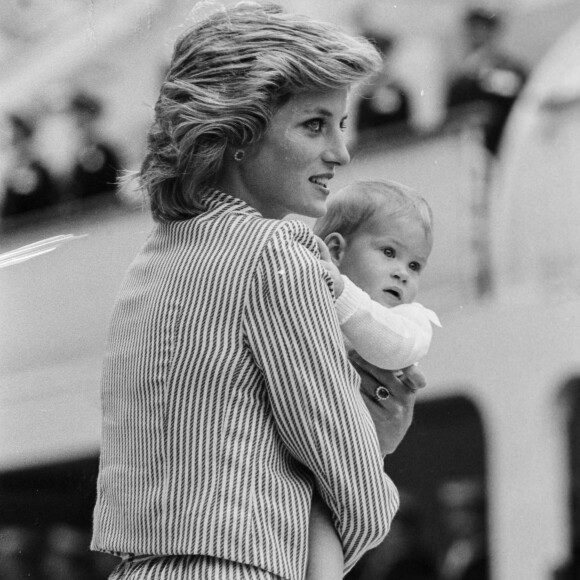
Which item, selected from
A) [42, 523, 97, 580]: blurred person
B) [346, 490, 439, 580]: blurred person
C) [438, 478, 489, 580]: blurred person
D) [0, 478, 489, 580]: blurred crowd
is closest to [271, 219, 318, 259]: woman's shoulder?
[42, 523, 97, 580]: blurred person

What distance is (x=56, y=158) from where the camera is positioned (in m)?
2.53

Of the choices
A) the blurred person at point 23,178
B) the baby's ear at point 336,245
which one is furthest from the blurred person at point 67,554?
the baby's ear at point 336,245

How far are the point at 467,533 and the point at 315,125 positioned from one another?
11.4 ft

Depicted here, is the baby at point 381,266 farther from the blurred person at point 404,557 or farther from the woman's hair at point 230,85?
the blurred person at point 404,557

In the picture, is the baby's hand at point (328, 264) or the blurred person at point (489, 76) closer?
the baby's hand at point (328, 264)

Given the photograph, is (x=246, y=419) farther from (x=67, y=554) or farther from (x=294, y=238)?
(x=67, y=554)

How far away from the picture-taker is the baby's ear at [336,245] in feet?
5.31

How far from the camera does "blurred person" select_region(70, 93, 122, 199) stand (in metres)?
2.45

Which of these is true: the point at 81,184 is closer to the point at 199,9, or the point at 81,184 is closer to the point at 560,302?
the point at 199,9

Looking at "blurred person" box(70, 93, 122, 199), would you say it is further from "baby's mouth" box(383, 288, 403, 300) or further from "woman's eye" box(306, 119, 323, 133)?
"woman's eye" box(306, 119, 323, 133)

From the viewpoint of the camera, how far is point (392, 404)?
1459 mm

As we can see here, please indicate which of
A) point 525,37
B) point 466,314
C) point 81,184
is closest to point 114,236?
point 81,184

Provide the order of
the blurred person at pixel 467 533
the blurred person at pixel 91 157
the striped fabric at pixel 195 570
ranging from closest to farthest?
1. the striped fabric at pixel 195 570
2. the blurred person at pixel 91 157
3. the blurred person at pixel 467 533

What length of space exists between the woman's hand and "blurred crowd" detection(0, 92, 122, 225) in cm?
100
